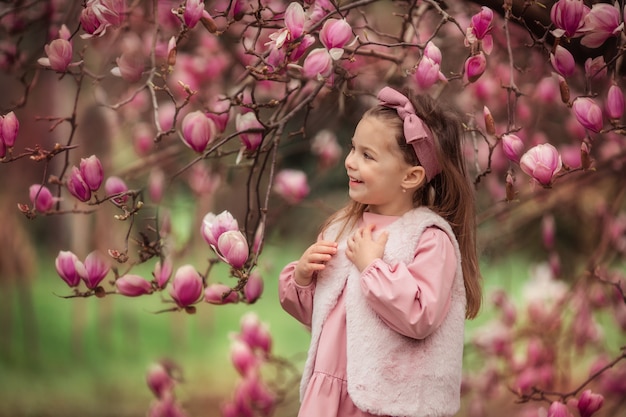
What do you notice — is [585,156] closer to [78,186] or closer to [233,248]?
[233,248]

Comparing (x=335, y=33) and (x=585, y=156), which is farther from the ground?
(x=335, y=33)

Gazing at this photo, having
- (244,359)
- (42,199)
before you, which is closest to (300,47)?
(42,199)

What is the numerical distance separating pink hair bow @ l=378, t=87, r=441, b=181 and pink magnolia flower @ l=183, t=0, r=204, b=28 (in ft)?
→ 1.16

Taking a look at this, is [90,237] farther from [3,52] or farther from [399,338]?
[399,338]

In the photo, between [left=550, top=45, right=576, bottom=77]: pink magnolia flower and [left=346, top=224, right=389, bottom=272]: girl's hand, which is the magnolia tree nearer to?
[left=550, top=45, right=576, bottom=77]: pink magnolia flower

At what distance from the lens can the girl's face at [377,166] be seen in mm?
1520

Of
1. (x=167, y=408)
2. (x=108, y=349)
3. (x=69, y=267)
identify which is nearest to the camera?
(x=69, y=267)

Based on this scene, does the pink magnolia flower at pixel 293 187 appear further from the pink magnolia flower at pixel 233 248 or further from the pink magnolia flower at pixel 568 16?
the pink magnolia flower at pixel 568 16

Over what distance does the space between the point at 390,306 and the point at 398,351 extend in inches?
3.9

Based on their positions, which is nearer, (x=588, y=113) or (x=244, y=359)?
(x=588, y=113)

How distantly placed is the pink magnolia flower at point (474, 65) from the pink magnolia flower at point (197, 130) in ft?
1.68

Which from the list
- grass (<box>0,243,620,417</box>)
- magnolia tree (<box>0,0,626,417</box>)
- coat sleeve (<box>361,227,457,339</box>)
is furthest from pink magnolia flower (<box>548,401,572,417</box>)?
grass (<box>0,243,620,417</box>)

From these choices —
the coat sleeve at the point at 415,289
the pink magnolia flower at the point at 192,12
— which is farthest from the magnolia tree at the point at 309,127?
the coat sleeve at the point at 415,289

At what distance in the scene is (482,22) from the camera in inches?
61.2
